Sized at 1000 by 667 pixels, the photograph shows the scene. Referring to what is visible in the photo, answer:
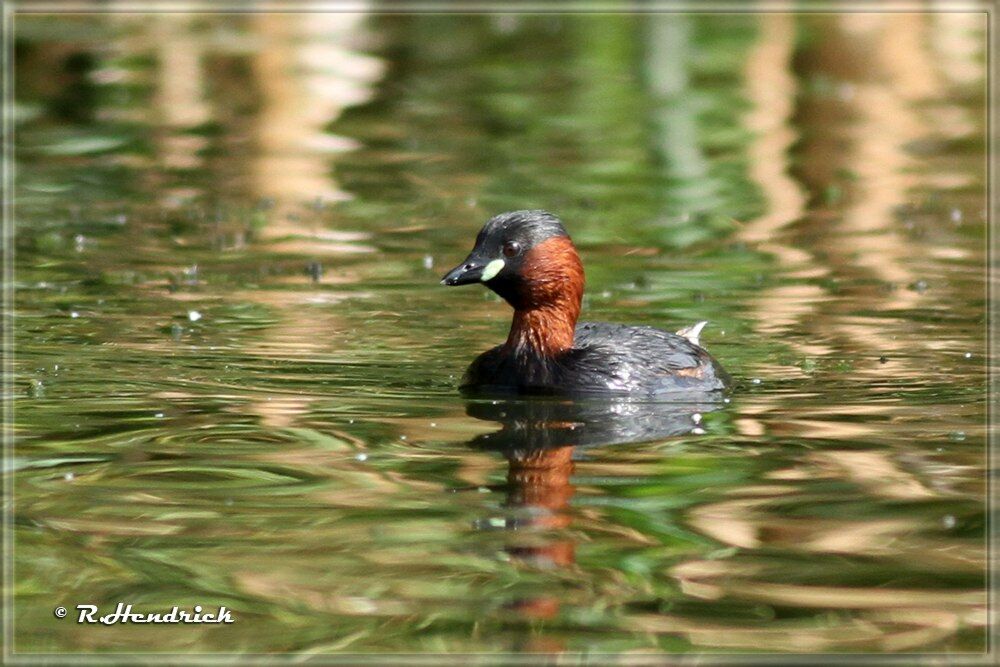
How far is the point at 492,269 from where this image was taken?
8812 millimetres

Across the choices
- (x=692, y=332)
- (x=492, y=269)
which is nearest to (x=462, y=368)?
(x=492, y=269)

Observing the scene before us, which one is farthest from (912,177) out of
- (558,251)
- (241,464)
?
(241,464)

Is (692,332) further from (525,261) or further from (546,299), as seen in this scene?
(525,261)

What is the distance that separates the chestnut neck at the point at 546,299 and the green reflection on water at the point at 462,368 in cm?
50

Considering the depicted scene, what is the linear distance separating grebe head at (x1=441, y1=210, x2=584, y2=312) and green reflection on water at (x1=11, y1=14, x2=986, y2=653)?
611mm

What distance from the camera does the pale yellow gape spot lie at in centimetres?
880

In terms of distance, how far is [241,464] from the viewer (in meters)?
7.41

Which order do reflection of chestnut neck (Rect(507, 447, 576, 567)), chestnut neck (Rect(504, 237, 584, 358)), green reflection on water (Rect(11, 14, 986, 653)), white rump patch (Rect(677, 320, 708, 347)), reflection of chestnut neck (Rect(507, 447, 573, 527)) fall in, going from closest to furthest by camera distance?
green reflection on water (Rect(11, 14, 986, 653)) < reflection of chestnut neck (Rect(507, 447, 576, 567)) < reflection of chestnut neck (Rect(507, 447, 573, 527)) < chestnut neck (Rect(504, 237, 584, 358)) < white rump patch (Rect(677, 320, 708, 347))

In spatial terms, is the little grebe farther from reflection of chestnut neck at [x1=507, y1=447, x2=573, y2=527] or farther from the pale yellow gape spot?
reflection of chestnut neck at [x1=507, y1=447, x2=573, y2=527]

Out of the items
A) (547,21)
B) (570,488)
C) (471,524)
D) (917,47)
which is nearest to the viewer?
(471,524)

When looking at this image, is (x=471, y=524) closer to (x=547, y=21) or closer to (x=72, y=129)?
(x=72, y=129)

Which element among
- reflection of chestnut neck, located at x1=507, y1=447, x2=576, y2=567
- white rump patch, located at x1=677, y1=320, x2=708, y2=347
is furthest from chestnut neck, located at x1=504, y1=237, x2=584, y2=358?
reflection of chestnut neck, located at x1=507, y1=447, x2=576, y2=567

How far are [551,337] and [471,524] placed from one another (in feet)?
8.42

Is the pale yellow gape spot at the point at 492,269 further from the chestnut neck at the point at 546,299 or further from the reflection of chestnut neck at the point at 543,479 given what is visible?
the reflection of chestnut neck at the point at 543,479
